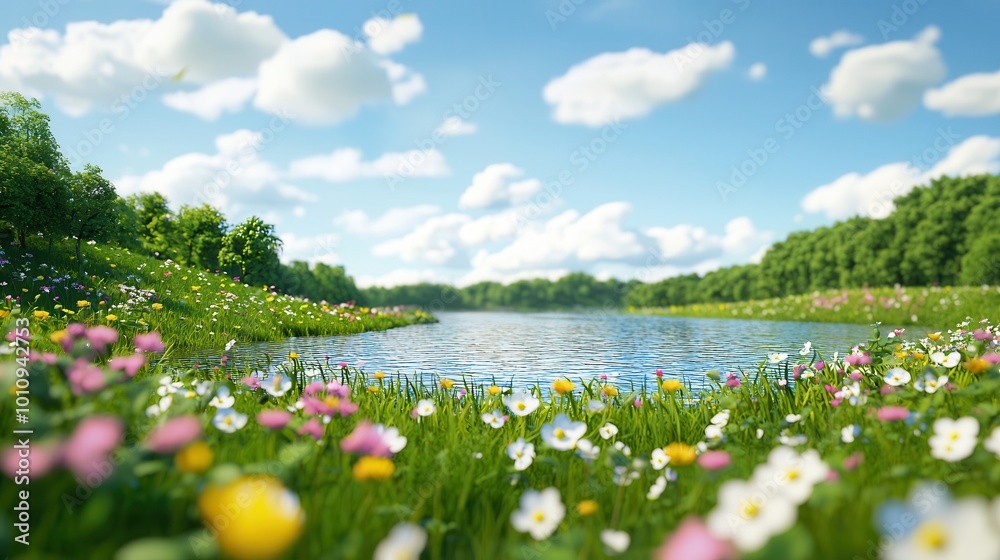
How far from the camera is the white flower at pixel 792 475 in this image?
188 cm

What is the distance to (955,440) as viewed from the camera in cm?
243

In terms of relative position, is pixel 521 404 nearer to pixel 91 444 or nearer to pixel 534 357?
pixel 91 444

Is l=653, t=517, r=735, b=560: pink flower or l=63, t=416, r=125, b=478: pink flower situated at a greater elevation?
l=63, t=416, r=125, b=478: pink flower

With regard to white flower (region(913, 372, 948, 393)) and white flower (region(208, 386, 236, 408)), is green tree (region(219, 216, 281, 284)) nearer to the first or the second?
white flower (region(208, 386, 236, 408))

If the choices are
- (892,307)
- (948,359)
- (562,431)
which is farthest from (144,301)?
(892,307)

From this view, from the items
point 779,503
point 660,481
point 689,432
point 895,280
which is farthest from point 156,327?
point 895,280

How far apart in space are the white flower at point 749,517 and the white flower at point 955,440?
1.05m

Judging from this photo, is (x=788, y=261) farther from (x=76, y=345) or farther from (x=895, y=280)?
(x=76, y=345)

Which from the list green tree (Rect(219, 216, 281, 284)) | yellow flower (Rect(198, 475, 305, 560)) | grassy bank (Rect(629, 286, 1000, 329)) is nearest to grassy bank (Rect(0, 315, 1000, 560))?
yellow flower (Rect(198, 475, 305, 560))

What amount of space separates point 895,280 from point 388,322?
128 feet

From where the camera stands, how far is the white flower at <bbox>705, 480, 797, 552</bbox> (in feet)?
5.00

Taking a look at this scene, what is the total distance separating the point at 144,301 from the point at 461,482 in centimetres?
850

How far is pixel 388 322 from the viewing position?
2064 centimetres

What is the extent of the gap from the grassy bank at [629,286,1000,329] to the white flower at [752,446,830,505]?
1663cm
